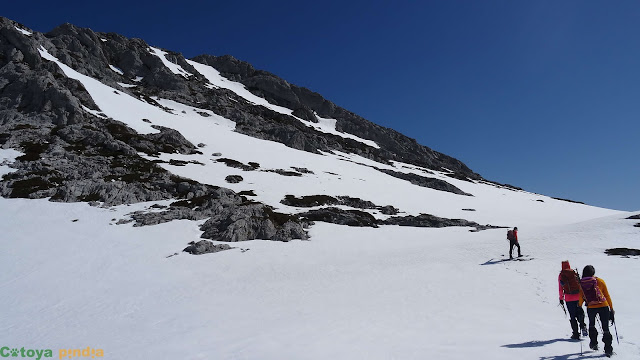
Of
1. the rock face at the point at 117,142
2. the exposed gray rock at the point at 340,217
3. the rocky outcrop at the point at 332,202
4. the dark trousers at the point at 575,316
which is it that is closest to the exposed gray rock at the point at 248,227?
the rock face at the point at 117,142

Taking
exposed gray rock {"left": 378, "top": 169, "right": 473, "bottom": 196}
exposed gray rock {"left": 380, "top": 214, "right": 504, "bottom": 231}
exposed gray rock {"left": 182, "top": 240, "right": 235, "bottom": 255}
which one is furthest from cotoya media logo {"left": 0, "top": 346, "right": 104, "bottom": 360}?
exposed gray rock {"left": 378, "top": 169, "right": 473, "bottom": 196}

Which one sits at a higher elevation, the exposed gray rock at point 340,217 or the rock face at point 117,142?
the rock face at point 117,142

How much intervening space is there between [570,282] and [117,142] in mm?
58156

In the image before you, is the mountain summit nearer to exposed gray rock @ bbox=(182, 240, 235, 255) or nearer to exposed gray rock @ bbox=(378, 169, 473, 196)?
exposed gray rock @ bbox=(378, 169, 473, 196)

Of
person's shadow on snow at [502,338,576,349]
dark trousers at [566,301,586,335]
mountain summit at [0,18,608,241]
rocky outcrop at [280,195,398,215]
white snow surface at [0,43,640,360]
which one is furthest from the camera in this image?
rocky outcrop at [280,195,398,215]

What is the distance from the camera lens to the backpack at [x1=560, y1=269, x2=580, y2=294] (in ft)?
32.5

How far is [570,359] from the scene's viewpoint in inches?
324

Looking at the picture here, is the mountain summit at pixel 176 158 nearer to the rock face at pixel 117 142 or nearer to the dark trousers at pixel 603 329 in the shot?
the rock face at pixel 117 142

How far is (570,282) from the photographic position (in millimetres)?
10039

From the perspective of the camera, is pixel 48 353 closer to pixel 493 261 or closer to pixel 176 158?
pixel 493 261

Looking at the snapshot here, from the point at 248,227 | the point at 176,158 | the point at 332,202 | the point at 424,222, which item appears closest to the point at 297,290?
the point at 248,227

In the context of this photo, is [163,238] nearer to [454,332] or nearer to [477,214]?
[454,332]

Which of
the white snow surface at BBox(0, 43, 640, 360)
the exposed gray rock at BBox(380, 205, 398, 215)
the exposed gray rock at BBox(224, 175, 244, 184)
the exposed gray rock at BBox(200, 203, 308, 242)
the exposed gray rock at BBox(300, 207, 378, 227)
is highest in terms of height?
the exposed gray rock at BBox(224, 175, 244, 184)

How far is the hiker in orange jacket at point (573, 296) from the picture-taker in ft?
31.2
